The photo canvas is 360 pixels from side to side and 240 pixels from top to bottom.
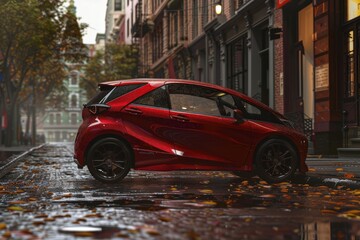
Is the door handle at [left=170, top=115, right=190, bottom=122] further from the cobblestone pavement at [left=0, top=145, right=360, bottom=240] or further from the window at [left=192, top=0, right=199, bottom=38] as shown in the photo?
the window at [left=192, top=0, right=199, bottom=38]

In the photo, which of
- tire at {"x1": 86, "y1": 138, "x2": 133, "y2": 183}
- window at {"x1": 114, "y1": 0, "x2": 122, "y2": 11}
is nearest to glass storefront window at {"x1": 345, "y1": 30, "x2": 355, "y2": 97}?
tire at {"x1": 86, "y1": 138, "x2": 133, "y2": 183}

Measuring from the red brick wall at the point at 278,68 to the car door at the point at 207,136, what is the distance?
32.0 ft

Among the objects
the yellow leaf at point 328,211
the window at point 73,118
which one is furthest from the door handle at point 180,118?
the window at point 73,118

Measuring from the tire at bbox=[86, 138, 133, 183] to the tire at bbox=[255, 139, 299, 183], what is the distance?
215 cm

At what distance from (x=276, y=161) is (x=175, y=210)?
3964mm

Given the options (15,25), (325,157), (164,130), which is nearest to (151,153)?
(164,130)

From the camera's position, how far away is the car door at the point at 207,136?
10180mm

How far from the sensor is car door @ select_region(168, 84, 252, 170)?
10180 millimetres

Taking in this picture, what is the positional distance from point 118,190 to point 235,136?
7.14 ft

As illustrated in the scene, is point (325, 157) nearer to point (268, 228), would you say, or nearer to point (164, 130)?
point (164, 130)

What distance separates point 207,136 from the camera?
1021 centimetres

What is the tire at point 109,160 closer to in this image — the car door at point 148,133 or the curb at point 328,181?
the car door at point 148,133

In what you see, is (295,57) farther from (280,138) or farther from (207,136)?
(207,136)

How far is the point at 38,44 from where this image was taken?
31.7m
